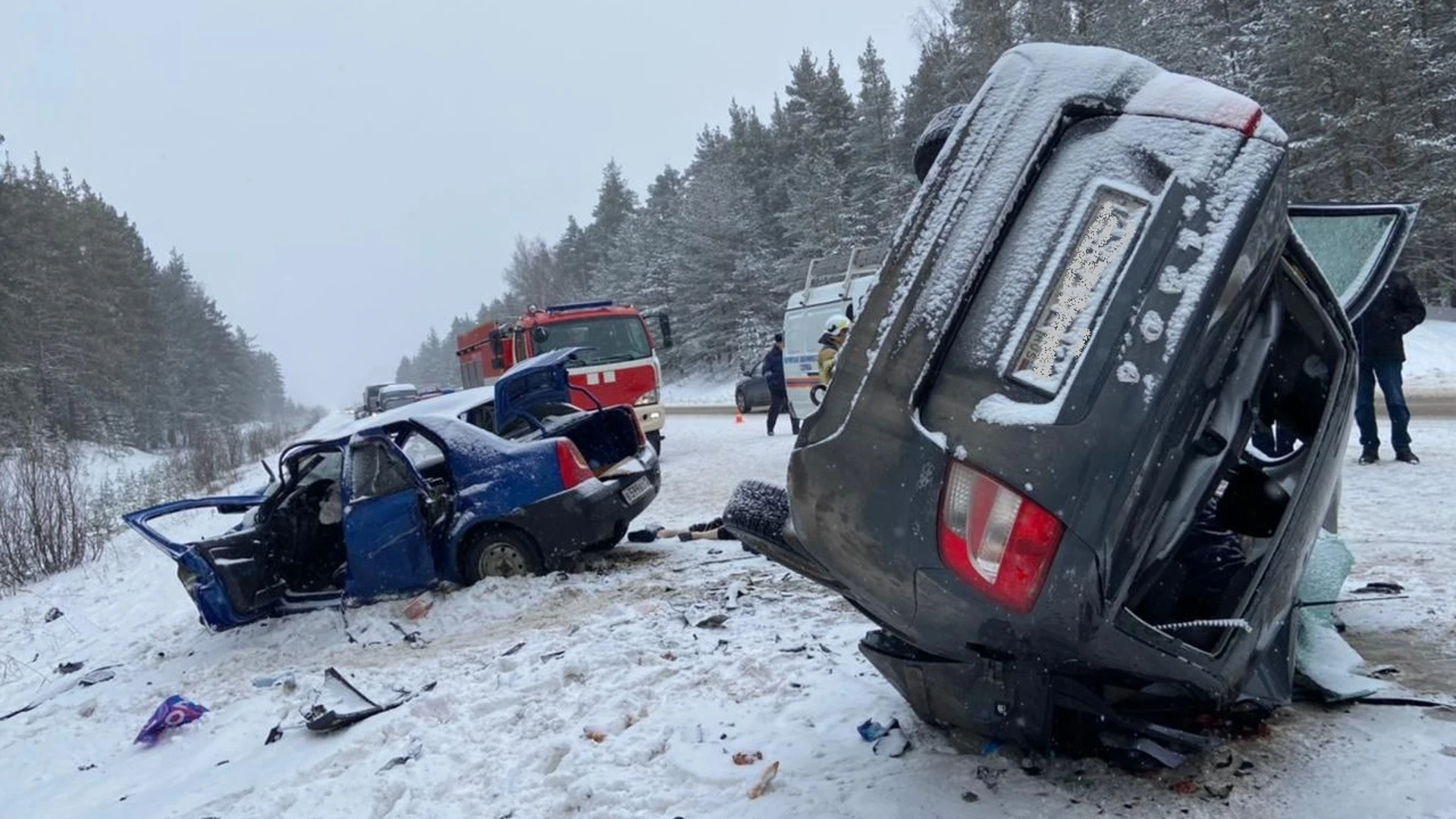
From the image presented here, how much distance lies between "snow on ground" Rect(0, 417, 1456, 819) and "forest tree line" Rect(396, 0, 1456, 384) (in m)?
12.1

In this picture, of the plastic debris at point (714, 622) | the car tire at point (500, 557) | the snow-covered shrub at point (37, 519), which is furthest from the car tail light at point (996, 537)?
the snow-covered shrub at point (37, 519)

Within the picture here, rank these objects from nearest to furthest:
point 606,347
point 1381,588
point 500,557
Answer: point 1381,588 < point 500,557 < point 606,347

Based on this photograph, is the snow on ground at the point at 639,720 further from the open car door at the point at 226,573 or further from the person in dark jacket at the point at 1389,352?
the person in dark jacket at the point at 1389,352

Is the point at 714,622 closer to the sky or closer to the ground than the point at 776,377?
closer to the ground

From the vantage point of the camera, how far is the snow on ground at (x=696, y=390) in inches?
1560

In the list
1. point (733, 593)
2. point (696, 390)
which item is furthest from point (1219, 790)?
point (696, 390)

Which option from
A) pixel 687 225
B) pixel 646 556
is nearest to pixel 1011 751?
pixel 646 556

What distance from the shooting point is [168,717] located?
502cm

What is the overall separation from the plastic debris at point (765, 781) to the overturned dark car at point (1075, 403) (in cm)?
78

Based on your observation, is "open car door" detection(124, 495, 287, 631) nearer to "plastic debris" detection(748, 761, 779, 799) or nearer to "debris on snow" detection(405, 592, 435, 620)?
"debris on snow" detection(405, 592, 435, 620)

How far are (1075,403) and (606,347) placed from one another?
12.9 m

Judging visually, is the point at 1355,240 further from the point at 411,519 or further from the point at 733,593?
the point at 411,519

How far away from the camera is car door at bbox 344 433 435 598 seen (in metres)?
6.47

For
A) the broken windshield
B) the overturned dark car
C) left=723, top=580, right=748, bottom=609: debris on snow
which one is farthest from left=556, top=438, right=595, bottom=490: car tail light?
the broken windshield
